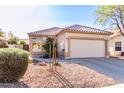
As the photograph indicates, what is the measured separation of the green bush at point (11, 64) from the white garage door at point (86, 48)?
35.4ft

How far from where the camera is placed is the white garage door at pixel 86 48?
748 inches

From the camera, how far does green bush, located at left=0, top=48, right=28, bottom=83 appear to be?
805 cm

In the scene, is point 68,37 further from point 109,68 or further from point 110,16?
point 109,68

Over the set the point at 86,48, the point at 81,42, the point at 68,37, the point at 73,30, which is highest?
the point at 73,30

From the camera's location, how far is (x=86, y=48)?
19531mm

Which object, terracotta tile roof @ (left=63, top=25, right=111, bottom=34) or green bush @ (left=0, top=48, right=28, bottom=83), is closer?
green bush @ (left=0, top=48, right=28, bottom=83)

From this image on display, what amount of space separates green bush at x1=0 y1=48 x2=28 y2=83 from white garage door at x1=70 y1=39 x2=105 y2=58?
10.8 metres

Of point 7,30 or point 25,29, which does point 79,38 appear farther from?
point 7,30

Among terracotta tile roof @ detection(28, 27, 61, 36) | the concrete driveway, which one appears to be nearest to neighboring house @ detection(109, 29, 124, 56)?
terracotta tile roof @ detection(28, 27, 61, 36)

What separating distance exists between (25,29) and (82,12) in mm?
7270

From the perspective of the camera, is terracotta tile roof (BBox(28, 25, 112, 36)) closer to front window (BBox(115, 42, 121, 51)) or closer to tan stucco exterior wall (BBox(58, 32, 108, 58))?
tan stucco exterior wall (BBox(58, 32, 108, 58))

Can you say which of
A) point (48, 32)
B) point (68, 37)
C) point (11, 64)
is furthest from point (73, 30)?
point (11, 64)

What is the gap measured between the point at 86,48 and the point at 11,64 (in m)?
12.2

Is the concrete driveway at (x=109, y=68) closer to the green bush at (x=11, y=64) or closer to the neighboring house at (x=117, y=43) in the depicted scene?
the green bush at (x=11, y=64)
